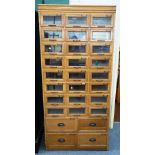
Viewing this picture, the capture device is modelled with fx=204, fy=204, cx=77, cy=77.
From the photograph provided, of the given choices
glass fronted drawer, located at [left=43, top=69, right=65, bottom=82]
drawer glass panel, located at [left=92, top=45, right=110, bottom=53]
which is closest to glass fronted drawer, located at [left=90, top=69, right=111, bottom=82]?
drawer glass panel, located at [left=92, top=45, right=110, bottom=53]

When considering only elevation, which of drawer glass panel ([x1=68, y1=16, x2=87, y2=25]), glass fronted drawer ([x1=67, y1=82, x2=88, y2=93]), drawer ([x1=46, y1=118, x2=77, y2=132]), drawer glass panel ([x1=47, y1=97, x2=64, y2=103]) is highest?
drawer glass panel ([x1=68, y1=16, x2=87, y2=25])

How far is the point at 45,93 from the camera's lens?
231cm

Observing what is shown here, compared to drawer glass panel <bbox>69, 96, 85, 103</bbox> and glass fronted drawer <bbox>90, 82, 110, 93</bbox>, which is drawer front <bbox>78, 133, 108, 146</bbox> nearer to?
drawer glass panel <bbox>69, 96, 85, 103</bbox>

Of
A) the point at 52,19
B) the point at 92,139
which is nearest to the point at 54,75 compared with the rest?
the point at 52,19

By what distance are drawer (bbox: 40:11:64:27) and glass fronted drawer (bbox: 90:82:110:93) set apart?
751mm

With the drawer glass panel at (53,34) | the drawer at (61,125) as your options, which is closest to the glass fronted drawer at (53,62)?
the drawer glass panel at (53,34)

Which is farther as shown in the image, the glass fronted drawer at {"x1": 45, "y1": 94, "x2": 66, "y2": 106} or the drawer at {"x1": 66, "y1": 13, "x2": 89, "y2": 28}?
the glass fronted drawer at {"x1": 45, "y1": 94, "x2": 66, "y2": 106}

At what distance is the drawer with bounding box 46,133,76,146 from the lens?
2.43m

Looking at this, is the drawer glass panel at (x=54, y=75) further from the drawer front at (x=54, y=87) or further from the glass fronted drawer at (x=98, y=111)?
the glass fronted drawer at (x=98, y=111)
